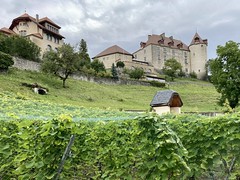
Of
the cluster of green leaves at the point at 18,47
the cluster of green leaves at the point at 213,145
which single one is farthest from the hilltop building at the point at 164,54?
the cluster of green leaves at the point at 213,145

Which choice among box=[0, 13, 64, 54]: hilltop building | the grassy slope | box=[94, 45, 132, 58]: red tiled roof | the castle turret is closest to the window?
box=[0, 13, 64, 54]: hilltop building

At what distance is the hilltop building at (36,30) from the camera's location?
53.2 m

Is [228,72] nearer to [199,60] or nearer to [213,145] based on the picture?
[213,145]

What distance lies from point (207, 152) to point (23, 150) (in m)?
2.39

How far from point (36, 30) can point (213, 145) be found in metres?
54.6

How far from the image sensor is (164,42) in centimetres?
8975

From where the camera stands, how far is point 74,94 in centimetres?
3350

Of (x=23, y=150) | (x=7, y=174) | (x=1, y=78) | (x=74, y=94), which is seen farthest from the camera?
(x=74, y=94)

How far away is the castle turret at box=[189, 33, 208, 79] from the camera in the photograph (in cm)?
8900

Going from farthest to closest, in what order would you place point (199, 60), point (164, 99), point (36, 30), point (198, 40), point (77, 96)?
point (198, 40), point (199, 60), point (36, 30), point (77, 96), point (164, 99)

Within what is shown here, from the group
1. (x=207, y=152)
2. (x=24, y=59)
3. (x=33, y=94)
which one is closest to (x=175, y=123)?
(x=207, y=152)

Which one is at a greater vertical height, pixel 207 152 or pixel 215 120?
pixel 215 120

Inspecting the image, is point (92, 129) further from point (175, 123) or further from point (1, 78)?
point (1, 78)

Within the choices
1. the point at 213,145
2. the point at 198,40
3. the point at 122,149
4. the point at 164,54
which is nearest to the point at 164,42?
the point at 164,54
